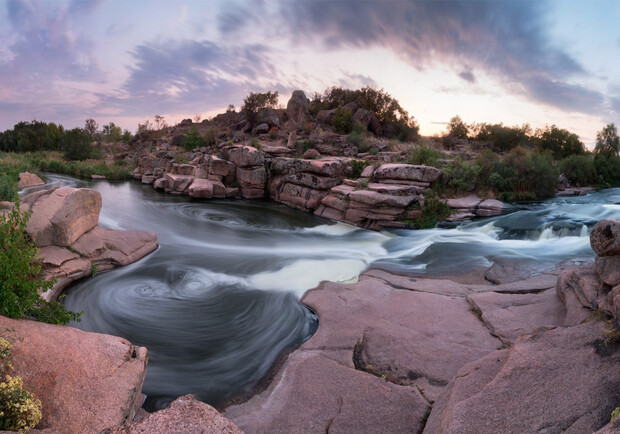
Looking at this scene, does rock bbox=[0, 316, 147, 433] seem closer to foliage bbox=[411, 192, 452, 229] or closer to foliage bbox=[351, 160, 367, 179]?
foliage bbox=[411, 192, 452, 229]

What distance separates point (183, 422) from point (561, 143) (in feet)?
142

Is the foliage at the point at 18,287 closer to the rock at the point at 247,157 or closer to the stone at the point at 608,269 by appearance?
the stone at the point at 608,269

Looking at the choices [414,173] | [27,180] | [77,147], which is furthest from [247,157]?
[77,147]

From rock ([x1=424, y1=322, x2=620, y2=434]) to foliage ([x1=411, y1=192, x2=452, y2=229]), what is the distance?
10.3 m

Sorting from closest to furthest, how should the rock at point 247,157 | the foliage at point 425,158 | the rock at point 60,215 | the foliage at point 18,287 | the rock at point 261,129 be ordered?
the foliage at point 18,287 → the rock at point 60,215 → the foliage at point 425,158 → the rock at point 247,157 → the rock at point 261,129

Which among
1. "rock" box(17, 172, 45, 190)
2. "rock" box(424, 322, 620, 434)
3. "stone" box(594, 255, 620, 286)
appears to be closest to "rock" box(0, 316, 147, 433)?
"rock" box(424, 322, 620, 434)

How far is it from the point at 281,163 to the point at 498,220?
36.0ft

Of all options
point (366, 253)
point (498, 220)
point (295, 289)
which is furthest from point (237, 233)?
point (498, 220)

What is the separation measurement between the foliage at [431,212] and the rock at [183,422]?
12087 millimetres

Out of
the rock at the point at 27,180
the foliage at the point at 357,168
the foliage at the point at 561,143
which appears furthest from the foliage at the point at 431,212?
the foliage at the point at 561,143

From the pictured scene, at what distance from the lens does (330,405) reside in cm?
341

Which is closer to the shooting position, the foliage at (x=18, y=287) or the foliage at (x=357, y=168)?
the foliage at (x=18, y=287)

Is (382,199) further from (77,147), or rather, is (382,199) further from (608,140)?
(77,147)

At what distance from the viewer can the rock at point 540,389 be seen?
225cm
